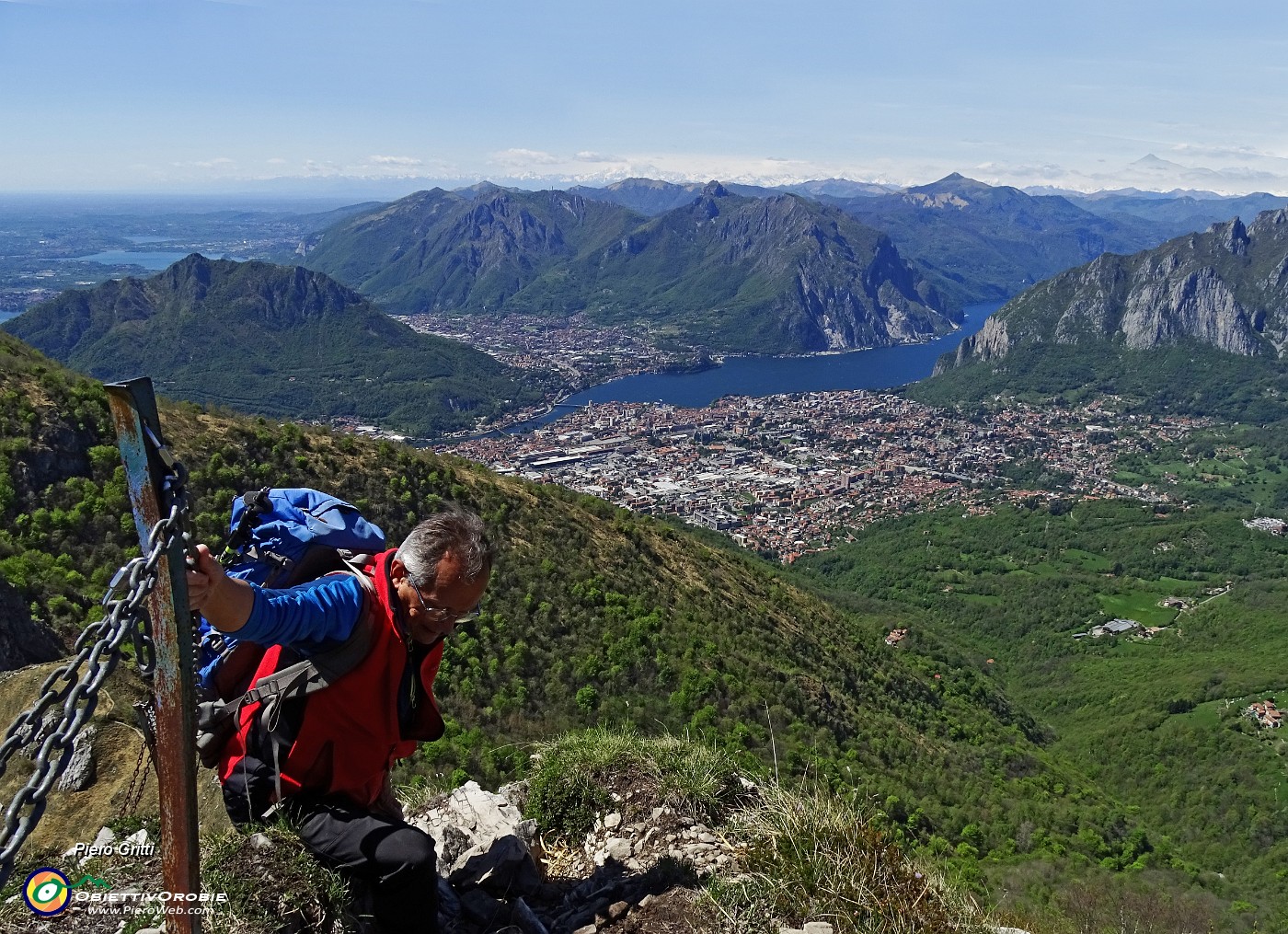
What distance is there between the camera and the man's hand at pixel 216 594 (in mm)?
1812

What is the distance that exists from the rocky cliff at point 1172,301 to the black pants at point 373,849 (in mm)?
160176

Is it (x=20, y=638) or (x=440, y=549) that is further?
(x=20, y=638)

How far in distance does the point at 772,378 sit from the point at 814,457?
56387mm

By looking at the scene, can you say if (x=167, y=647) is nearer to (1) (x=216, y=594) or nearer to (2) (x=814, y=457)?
(1) (x=216, y=594)

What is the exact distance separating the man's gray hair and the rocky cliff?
16003 cm

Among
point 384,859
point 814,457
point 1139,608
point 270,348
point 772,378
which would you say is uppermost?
point 384,859

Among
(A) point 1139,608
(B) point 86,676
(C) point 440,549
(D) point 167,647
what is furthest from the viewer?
(A) point 1139,608

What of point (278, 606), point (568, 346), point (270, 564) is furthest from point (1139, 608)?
point (568, 346)

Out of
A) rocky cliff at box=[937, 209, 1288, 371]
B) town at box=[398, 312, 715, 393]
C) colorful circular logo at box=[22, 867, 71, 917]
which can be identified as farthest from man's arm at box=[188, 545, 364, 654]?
rocky cliff at box=[937, 209, 1288, 371]

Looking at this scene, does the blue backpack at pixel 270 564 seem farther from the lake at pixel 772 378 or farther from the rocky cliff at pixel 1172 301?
the rocky cliff at pixel 1172 301

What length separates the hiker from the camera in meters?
2.38

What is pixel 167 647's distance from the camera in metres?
1.74

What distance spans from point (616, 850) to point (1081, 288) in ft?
600

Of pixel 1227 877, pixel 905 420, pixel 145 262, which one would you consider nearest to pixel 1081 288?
pixel 905 420
